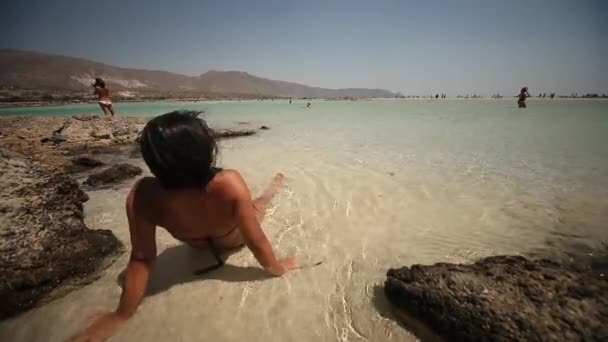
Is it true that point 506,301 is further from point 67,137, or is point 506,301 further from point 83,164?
point 67,137

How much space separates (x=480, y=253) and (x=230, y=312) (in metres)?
2.34

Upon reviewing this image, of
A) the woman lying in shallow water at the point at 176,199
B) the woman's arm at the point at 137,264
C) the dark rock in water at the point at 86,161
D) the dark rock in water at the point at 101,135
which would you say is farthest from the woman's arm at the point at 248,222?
the dark rock in water at the point at 101,135

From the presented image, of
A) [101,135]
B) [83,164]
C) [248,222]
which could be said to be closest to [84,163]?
[83,164]

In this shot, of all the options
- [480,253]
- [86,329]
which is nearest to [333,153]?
[480,253]

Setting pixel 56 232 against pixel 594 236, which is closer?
pixel 56 232

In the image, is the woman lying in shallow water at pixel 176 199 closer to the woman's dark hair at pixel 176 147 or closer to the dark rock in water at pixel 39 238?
the woman's dark hair at pixel 176 147

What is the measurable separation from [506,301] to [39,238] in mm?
3279

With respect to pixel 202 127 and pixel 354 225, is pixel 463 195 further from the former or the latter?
pixel 202 127

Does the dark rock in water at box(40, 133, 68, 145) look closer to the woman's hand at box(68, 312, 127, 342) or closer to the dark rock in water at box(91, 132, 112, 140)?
the dark rock in water at box(91, 132, 112, 140)

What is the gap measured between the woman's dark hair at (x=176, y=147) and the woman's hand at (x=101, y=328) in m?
0.99

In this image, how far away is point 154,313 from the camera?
76.1 inches

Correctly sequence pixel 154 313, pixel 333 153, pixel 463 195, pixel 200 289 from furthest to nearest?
pixel 333 153 < pixel 463 195 < pixel 200 289 < pixel 154 313

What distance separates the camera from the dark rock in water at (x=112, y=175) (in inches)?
186

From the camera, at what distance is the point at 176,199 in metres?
1.78
